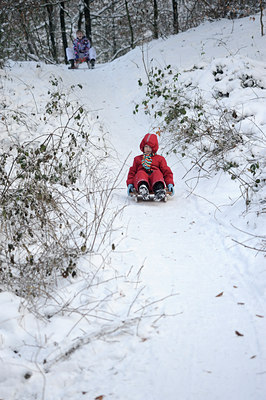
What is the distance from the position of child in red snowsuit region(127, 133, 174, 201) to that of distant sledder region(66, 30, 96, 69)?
9376 mm

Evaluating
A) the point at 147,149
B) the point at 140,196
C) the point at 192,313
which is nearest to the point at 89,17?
the point at 147,149

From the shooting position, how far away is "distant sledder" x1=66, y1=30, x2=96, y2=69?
43.4ft

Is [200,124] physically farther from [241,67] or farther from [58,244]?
[58,244]

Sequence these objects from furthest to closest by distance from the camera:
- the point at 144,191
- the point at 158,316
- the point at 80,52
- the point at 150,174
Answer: the point at 80,52, the point at 150,174, the point at 144,191, the point at 158,316

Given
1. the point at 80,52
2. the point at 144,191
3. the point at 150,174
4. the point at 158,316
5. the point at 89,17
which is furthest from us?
the point at 89,17

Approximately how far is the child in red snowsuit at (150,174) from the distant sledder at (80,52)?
30.8ft

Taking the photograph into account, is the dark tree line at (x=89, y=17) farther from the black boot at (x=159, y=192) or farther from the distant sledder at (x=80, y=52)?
the black boot at (x=159, y=192)

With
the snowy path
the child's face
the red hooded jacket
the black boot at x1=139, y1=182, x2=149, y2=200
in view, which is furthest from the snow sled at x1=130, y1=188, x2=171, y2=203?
the child's face

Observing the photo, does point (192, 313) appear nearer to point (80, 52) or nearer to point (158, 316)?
point (158, 316)

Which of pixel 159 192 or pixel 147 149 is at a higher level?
pixel 147 149

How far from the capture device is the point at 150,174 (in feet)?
17.6

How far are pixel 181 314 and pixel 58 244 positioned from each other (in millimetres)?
1288

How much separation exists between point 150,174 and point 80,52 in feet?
32.9

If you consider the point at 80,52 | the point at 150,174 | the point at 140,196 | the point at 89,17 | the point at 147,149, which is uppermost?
the point at 89,17
